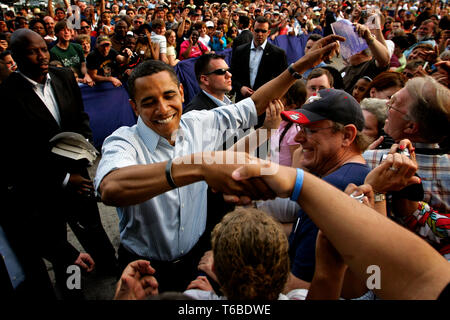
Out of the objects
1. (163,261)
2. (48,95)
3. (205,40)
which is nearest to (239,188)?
(163,261)

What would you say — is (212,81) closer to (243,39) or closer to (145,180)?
(145,180)

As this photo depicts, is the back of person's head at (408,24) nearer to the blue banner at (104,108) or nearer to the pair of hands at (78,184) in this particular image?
the blue banner at (104,108)

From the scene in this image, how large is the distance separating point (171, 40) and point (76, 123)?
16.6 ft

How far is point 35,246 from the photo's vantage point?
2072mm

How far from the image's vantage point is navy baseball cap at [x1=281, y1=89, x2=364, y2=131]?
186 centimetres

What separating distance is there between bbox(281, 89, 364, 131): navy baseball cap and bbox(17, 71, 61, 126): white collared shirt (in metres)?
2.25

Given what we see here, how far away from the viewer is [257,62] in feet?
18.1

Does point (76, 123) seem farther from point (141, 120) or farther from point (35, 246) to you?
point (141, 120)

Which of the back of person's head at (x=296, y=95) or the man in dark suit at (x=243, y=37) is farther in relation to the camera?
the man in dark suit at (x=243, y=37)

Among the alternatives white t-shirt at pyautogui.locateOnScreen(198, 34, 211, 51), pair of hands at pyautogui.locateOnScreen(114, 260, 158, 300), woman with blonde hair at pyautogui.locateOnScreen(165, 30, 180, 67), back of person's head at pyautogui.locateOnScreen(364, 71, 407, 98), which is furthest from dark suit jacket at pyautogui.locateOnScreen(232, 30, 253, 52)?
pair of hands at pyautogui.locateOnScreen(114, 260, 158, 300)

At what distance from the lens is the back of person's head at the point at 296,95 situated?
3.43m

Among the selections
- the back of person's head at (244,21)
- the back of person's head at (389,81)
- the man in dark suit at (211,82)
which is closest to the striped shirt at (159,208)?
the man in dark suit at (211,82)

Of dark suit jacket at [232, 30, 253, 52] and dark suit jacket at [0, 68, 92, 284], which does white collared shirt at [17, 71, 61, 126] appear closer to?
dark suit jacket at [0, 68, 92, 284]

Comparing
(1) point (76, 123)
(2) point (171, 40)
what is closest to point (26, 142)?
(1) point (76, 123)
